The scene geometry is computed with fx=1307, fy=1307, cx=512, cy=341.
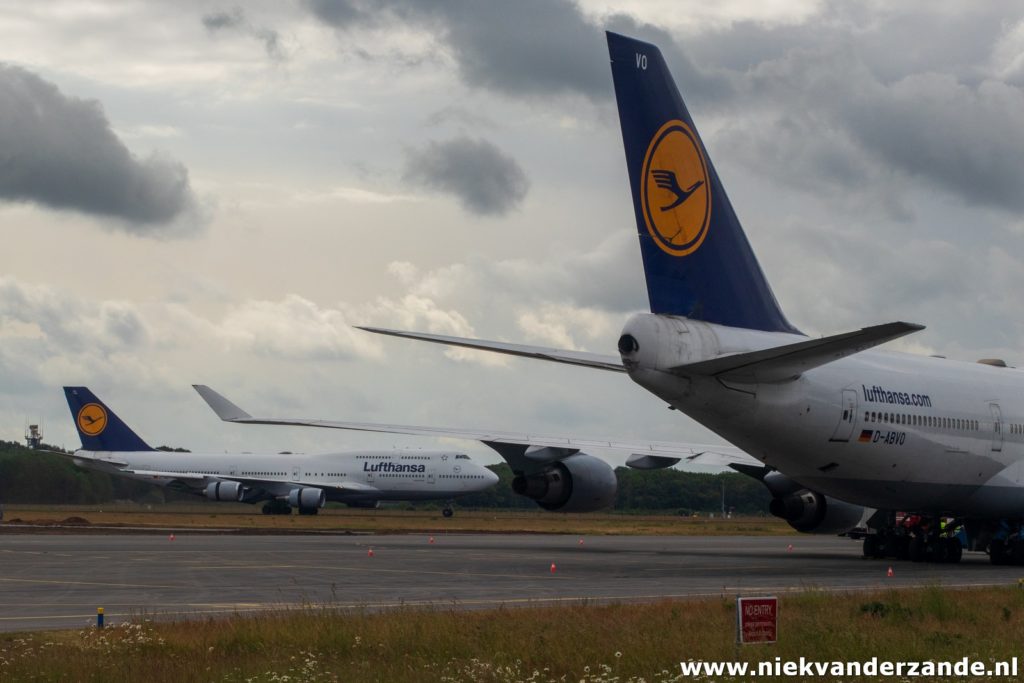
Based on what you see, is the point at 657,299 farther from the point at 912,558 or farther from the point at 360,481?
the point at 360,481

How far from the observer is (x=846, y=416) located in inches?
918

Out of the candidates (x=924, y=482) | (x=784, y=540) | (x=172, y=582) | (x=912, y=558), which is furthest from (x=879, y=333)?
(x=784, y=540)

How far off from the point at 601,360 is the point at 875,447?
5719 mm

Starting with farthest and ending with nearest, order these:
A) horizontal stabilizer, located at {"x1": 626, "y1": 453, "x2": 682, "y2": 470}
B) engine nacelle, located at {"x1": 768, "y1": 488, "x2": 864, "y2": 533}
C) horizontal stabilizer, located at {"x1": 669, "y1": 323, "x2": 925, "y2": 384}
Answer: horizontal stabilizer, located at {"x1": 626, "y1": 453, "x2": 682, "y2": 470}, engine nacelle, located at {"x1": 768, "y1": 488, "x2": 864, "y2": 533}, horizontal stabilizer, located at {"x1": 669, "y1": 323, "x2": 925, "y2": 384}

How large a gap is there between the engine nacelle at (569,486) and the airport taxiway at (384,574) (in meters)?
1.25

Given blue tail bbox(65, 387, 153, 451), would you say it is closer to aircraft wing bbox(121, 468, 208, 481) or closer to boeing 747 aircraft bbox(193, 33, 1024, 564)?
aircraft wing bbox(121, 468, 208, 481)

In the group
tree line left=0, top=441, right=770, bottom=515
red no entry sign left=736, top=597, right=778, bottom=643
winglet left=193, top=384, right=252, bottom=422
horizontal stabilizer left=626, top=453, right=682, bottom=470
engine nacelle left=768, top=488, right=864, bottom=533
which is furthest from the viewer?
tree line left=0, top=441, right=770, bottom=515

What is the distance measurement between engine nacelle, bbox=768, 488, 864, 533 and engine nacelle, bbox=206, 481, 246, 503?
4504cm

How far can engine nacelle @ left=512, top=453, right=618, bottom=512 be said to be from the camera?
89.8 feet

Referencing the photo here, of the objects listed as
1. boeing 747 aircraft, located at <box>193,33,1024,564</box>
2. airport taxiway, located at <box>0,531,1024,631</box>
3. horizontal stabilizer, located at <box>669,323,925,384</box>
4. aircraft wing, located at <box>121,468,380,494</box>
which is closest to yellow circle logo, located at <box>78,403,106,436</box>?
aircraft wing, located at <box>121,468,380,494</box>

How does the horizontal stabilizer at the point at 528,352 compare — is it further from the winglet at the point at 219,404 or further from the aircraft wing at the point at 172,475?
the aircraft wing at the point at 172,475

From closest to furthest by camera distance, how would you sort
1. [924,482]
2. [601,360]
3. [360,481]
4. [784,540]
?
[601,360]
[924,482]
[784,540]
[360,481]

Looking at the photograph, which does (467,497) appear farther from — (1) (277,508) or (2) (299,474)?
(1) (277,508)

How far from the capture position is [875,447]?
953 inches
